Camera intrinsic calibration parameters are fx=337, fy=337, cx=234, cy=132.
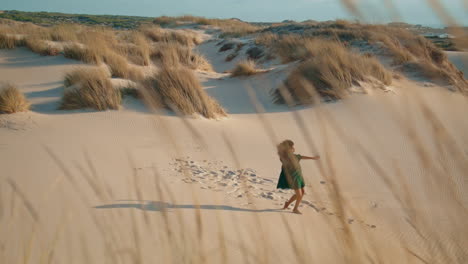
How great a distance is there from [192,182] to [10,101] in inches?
208

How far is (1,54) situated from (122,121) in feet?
23.9

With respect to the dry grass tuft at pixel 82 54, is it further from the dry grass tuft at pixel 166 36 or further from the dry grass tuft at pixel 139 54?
the dry grass tuft at pixel 166 36

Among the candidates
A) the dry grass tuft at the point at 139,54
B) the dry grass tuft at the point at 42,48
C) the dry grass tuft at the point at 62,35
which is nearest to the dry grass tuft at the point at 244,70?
the dry grass tuft at the point at 139,54

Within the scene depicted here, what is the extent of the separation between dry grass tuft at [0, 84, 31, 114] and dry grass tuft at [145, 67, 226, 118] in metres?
2.08

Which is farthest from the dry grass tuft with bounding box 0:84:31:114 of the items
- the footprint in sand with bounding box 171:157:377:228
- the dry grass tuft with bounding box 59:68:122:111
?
the footprint in sand with bounding box 171:157:377:228

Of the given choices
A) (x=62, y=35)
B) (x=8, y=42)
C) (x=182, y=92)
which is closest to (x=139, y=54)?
(x=62, y=35)

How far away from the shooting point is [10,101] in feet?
17.4

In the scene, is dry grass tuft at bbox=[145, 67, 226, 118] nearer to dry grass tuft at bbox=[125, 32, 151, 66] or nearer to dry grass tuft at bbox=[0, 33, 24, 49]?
dry grass tuft at bbox=[125, 32, 151, 66]

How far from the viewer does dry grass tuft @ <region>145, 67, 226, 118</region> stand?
20.9 ft

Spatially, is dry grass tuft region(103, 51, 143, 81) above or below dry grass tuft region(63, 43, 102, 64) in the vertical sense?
below

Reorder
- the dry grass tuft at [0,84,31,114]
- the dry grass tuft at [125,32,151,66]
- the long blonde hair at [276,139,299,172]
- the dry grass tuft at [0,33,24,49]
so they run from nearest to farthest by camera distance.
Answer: the long blonde hair at [276,139,299,172] → the dry grass tuft at [0,84,31,114] → the dry grass tuft at [0,33,24,49] → the dry grass tuft at [125,32,151,66]

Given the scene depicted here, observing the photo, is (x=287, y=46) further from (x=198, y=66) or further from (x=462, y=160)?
(x=462, y=160)

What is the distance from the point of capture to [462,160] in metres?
0.98

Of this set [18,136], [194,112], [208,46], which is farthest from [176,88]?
[208,46]
